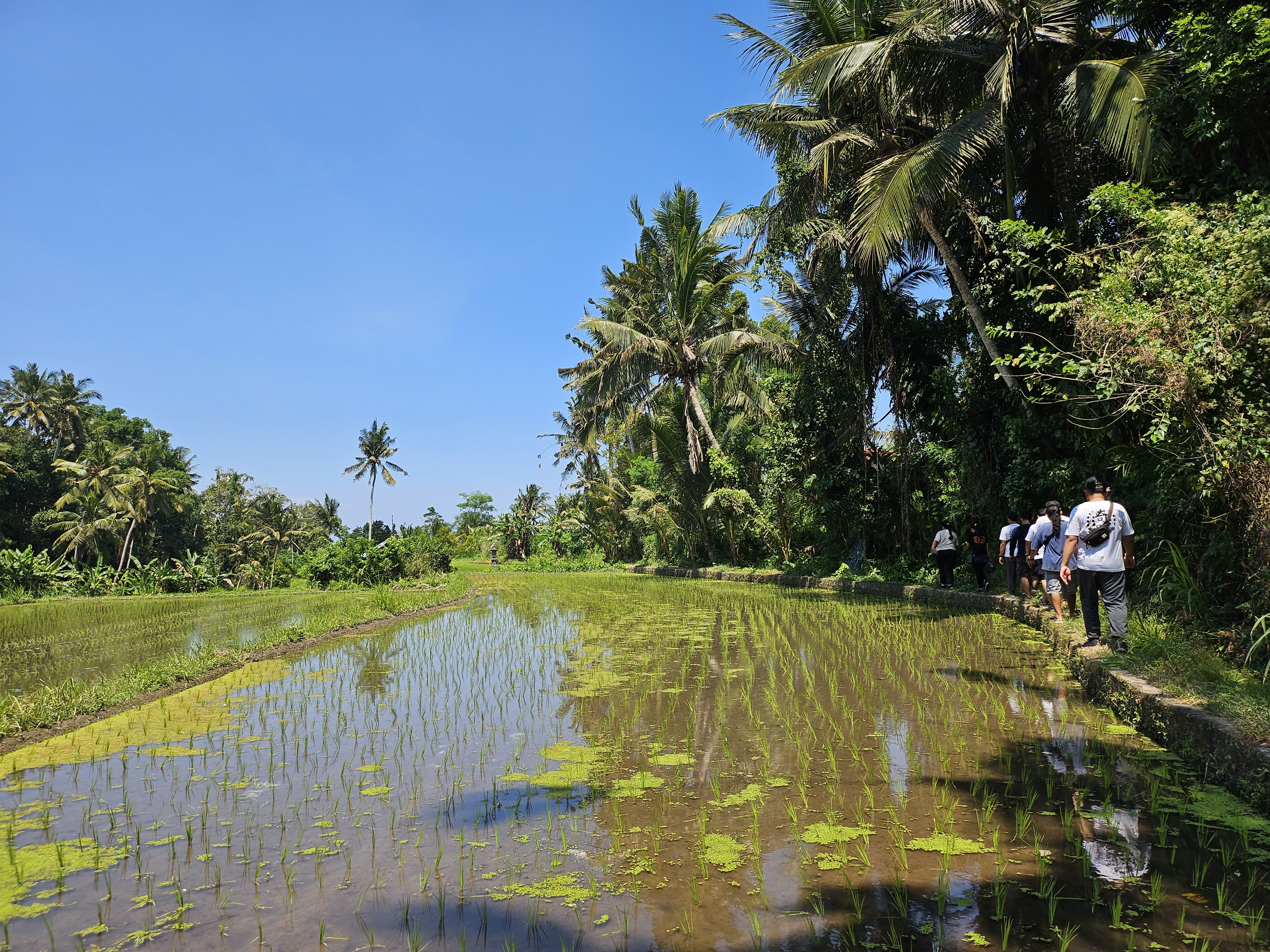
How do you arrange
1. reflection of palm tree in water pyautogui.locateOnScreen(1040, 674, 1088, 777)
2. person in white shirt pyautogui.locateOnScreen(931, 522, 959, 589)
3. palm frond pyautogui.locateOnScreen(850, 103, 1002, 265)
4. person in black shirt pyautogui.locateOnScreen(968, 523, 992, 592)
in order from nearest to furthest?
reflection of palm tree in water pyautogui.locateOnScreen(1040, 674, 1088, 777) < palm frond pyautogui.locateOnScreen(850, 103, 1002, 265) < person in black shirt pyautogui.locateOnScreen(968, 523, 992, 592) < person in white shirt pyautogui.locateOnScreen(931, 522, 959, 589)

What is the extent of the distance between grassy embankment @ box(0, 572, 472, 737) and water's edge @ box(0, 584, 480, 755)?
0.09 ft

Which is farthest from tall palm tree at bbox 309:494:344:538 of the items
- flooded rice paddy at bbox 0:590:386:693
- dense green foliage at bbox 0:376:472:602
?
flooded rice paddy at bbox 0:590:386:693

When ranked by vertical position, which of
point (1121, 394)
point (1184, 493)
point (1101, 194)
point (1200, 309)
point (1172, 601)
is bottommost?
point (1172, 601)

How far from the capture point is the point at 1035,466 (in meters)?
11.5

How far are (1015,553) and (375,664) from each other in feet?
30.8

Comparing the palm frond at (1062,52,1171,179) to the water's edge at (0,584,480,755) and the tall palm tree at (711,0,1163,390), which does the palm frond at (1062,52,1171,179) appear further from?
the water's edge at (0,584,480,755)

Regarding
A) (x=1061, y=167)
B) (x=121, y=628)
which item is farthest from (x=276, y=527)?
(x=1061, y=167)

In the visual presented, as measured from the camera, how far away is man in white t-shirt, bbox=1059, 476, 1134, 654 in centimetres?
636

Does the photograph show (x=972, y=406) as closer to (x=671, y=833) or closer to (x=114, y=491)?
(x=671, y=833)

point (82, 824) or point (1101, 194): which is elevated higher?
point (1101, 194)

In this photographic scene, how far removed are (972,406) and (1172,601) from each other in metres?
7.18

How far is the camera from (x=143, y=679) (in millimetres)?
8367

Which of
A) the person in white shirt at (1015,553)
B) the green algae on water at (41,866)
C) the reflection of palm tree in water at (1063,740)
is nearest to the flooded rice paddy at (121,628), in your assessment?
the green algae on water at (41,866)

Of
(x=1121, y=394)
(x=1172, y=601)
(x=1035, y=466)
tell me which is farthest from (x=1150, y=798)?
(x=1035, y=466)
